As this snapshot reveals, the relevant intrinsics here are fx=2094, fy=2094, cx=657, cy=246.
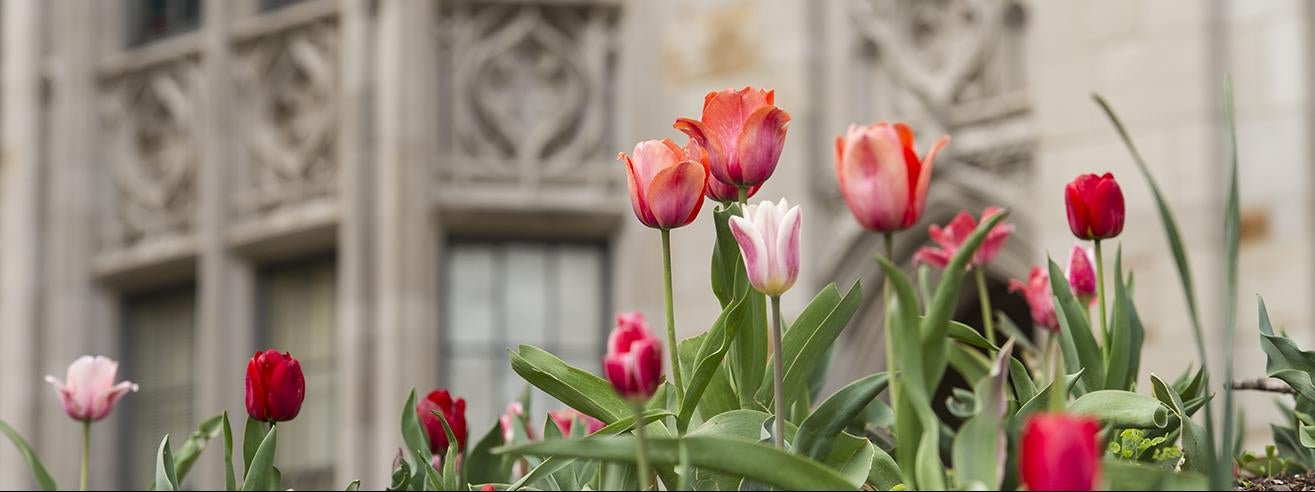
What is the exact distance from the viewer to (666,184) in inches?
81.5

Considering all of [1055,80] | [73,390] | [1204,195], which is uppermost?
[1055,80]

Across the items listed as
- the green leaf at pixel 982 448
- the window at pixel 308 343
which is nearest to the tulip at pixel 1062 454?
the green leaf at pixel 982 448

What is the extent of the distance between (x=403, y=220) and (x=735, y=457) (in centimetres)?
909

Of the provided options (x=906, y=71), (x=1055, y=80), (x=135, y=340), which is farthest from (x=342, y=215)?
(x=1055, y=80)

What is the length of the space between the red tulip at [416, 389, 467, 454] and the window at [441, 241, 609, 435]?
8.27 meters

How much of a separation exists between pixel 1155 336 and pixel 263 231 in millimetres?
5056

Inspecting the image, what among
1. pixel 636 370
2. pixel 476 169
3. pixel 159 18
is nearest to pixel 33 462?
pixel 636 370

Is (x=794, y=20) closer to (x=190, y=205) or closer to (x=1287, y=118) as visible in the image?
(x=1287, y=118)

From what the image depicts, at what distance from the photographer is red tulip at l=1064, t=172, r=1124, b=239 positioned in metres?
2.36

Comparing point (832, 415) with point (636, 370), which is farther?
point (832, 415)

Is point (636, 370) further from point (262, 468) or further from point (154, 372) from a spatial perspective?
point (154, 372)

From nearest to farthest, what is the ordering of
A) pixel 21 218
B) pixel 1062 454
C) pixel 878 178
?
pixel 1062 454 < pixel 878 178 < pixel 21 218

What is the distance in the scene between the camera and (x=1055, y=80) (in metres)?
8.73

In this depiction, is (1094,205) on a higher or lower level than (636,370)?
higher
